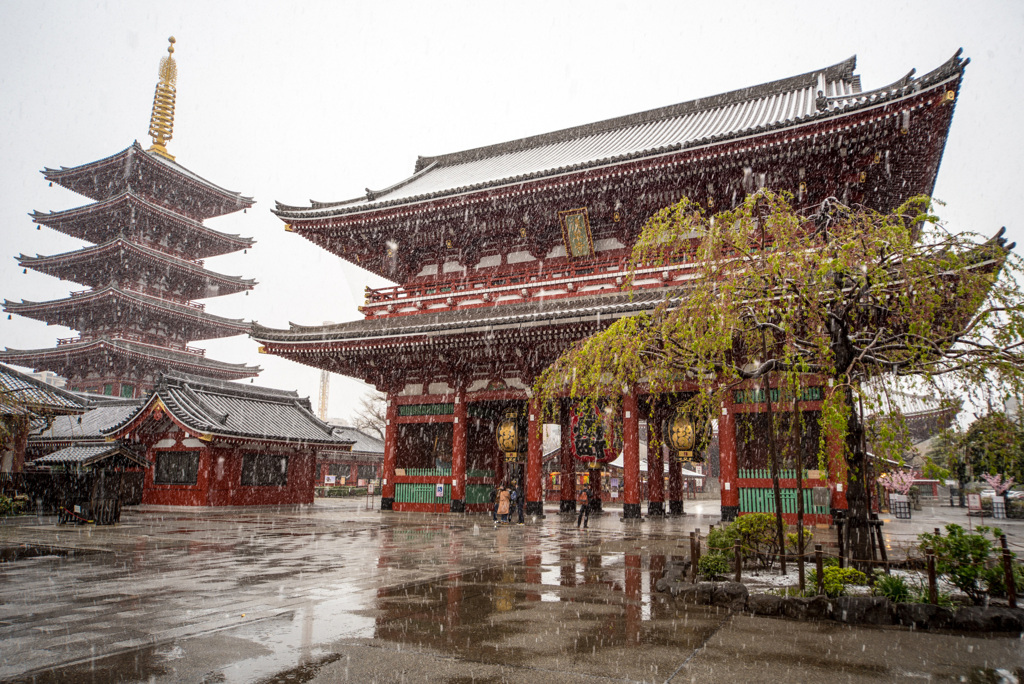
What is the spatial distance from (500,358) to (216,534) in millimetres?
9478

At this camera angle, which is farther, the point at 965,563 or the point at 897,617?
the point at 965,563

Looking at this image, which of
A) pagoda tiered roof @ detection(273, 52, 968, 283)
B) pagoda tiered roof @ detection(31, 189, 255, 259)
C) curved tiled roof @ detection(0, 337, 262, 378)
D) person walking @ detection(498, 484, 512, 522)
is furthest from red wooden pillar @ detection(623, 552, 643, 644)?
pagoda tiered roof @ detection(31, 189, 255, 259)

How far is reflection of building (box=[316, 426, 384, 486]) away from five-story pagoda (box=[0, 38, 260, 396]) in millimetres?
9211

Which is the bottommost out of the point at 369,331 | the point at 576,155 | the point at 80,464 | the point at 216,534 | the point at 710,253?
the point at 216,534

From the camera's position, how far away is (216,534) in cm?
1349

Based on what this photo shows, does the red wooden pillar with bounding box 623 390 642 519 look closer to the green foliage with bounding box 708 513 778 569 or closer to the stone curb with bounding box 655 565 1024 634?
the green foliage with bounding box 708 513 778 569

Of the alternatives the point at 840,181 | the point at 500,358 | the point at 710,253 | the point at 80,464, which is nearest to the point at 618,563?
the point at 710,253

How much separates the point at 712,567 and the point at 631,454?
10.8 metres

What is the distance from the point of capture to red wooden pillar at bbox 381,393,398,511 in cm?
2123

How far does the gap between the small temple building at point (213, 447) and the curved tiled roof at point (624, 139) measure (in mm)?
8016

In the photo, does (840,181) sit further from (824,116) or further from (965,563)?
(965,563)

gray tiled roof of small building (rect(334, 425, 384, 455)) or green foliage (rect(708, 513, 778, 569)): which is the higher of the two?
gray tiled roof of small building (rect(334, 425, 384, 455))

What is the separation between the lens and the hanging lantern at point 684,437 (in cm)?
1764

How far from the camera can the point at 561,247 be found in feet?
63.3
